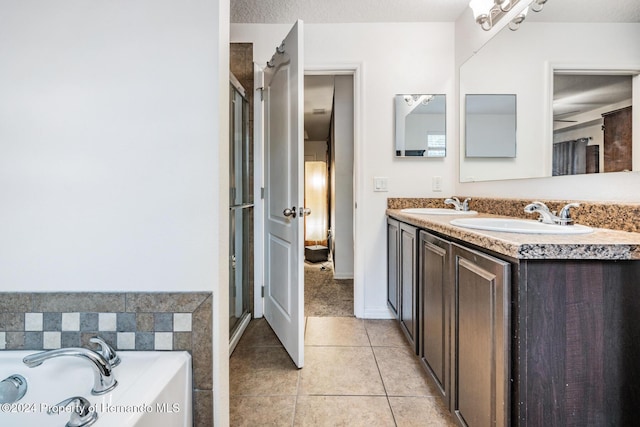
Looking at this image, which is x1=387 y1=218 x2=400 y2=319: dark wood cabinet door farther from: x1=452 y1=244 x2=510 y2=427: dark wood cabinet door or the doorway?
→ x1=452 y1=244 x2=510 y2=427: dark wood cabinet door

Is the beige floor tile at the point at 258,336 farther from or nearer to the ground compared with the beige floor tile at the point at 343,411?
farther from the ground

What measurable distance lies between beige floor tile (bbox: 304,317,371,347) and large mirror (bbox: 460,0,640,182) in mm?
1412

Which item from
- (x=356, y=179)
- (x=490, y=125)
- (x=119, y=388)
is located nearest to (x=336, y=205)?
(x=356, y=179)

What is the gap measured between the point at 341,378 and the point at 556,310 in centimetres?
120

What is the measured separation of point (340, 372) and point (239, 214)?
128cm

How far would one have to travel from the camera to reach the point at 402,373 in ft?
5.77

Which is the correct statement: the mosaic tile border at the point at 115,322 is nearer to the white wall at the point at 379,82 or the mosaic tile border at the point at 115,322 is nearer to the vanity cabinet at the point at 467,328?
the vanity cabinet at the point at 467,328

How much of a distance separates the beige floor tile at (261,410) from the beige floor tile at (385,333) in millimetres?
797

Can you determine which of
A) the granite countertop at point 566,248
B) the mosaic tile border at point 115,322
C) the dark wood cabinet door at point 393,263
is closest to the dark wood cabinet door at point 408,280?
the dark wood cabinet door at point 393,263

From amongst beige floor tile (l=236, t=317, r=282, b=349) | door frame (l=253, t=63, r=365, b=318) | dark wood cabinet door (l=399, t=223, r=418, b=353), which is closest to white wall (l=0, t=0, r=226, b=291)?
dark wood cabinet door (l=399, t=223, r=418, b=353)

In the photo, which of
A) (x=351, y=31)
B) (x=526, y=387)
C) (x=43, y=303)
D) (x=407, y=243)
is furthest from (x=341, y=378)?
(x=351, y=31)

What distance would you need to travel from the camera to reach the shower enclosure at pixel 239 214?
7.07ft

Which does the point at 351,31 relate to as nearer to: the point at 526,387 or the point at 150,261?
the point at 150,261

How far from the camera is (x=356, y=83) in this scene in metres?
2.53
